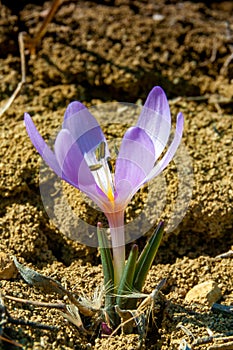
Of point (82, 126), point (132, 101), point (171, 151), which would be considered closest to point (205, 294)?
point (171, 151)

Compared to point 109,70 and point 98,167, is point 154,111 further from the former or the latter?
point 109,70

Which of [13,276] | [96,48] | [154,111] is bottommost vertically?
[13,276]

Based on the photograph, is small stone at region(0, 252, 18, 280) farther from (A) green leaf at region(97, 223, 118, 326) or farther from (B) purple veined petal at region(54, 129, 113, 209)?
(B) purple veined petal at region(54, 129, 113, 209)

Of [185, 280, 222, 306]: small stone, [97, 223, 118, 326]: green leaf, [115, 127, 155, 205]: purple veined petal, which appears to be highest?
[115, 127, 155, 205]: purple veined petal

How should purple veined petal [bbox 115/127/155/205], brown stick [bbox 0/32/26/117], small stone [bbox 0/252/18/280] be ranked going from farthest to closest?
brown stick [bbox 0/32/26/117] → small stone [bbox 0/252/18/280] → purple veined petal [bbox 115/127/155/205]

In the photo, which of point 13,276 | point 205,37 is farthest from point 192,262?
point 205,37

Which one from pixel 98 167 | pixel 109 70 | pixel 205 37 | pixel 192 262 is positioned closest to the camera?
pixel 98 167

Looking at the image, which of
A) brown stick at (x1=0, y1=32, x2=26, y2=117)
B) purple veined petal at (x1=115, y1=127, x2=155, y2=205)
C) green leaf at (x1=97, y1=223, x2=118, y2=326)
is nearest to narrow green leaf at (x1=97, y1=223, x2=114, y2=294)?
green leaf at (x1=97, y1=223, x2=118, y2=326)
